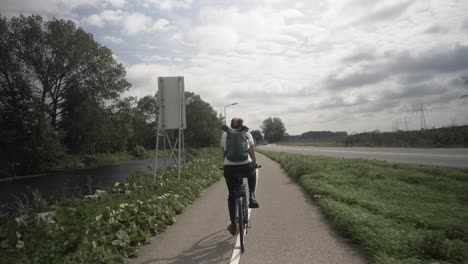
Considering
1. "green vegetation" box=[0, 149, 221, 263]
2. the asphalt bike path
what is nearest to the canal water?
"green vegetation" box=[0, 149, 221, 263]

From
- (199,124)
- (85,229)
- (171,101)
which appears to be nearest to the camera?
(85,229)

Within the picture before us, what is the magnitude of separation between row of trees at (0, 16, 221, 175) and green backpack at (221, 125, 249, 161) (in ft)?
92.2

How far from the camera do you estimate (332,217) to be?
6543 millimetres

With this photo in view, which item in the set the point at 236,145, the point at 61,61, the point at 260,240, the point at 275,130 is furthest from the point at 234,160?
the point at 275,130

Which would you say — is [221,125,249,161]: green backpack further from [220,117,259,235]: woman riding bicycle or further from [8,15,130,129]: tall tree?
[8,15,130,129]: tall tree

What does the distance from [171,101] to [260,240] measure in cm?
747

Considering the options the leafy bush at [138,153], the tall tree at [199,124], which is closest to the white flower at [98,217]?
the leafy bush at [138,153]

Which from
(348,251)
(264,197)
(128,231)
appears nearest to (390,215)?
(348,251)

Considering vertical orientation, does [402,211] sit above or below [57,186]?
above

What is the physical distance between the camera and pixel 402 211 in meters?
6.69

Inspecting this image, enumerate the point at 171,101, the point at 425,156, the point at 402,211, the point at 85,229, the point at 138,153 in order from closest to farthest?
the point at 85,229 → the point at 402,211 → the point at 171,101 → the point at 425,156 → the point at 138,153

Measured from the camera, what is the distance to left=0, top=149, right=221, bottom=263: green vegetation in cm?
416

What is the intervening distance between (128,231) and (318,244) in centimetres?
317

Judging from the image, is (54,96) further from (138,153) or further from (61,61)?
(138,153)
